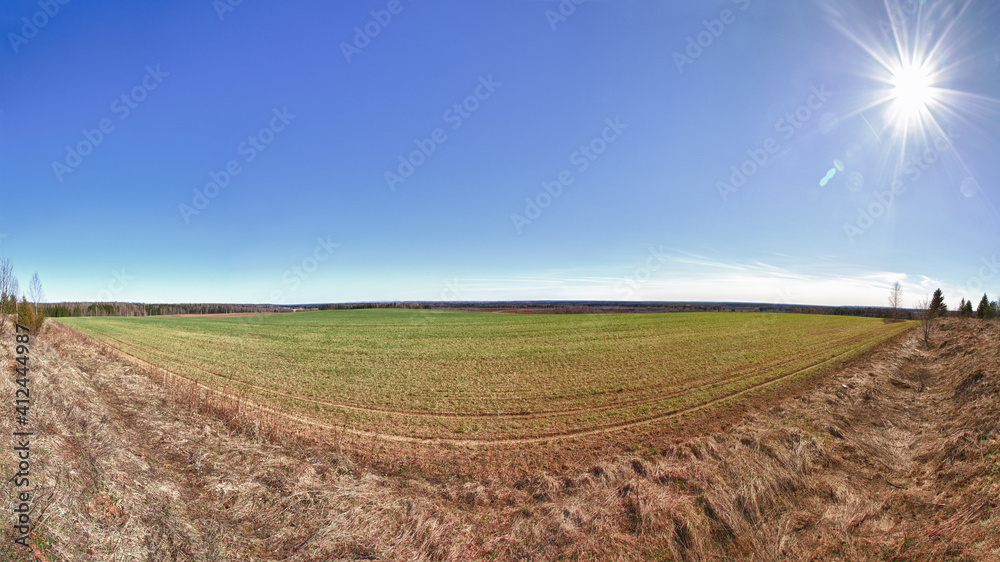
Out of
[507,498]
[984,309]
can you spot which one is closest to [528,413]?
[507,498]

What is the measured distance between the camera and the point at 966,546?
4320 millimetres

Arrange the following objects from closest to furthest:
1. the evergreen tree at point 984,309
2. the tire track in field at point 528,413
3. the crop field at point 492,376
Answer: the crop field at point 492,376 < the tire track in field at point 528,413 < the evergreen tree at point 984,309

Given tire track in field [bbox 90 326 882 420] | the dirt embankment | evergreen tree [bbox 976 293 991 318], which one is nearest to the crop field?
tire track in field [bbox 90 326 882 420]

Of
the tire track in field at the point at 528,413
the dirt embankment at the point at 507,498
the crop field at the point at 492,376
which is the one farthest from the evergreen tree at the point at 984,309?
the dirt embankment at the point at 507,498

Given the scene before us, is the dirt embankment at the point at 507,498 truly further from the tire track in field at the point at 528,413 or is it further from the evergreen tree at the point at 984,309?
the evergreen tree at the point at 984,309

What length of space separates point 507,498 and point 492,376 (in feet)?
35.9

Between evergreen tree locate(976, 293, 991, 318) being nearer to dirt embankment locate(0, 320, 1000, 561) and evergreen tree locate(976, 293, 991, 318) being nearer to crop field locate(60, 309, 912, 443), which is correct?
crop field locate(60, 309, 912, 443)

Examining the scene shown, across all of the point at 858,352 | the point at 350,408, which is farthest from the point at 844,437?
the point at 858,352

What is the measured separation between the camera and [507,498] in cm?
656

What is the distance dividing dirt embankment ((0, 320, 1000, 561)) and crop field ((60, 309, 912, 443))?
9.48 ft

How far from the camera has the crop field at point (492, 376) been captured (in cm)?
1170

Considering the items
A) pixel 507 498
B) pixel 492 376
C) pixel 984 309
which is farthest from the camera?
pixel 984 309

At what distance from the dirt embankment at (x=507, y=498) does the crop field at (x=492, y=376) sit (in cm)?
289

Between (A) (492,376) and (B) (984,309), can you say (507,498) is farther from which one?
(B) (984,309)
